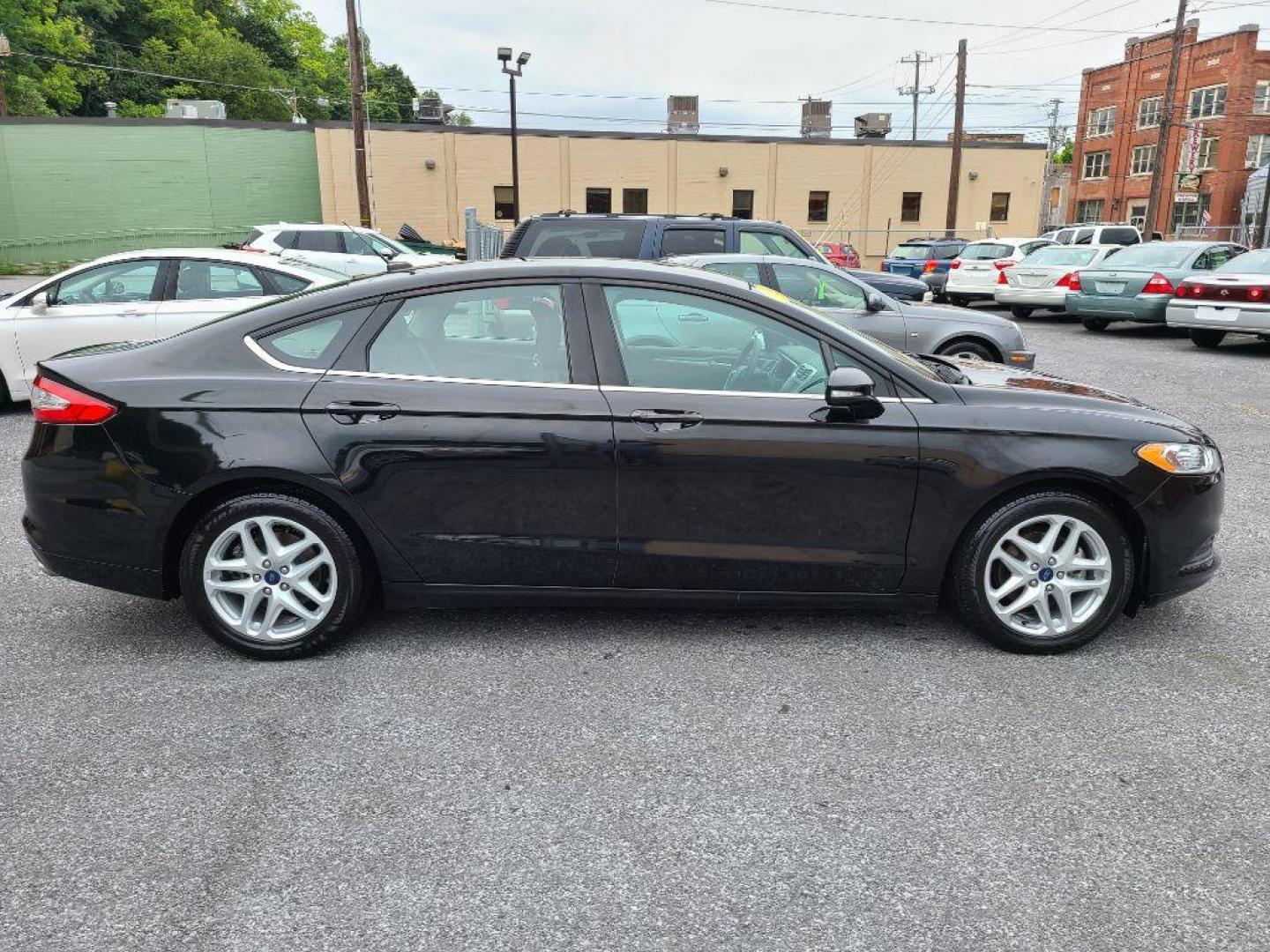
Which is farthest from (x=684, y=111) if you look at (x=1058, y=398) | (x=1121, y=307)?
(x=1058, y=398)

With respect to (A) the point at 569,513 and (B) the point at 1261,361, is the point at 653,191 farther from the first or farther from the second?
(A) the point at 569,513

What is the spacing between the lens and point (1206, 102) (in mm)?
53406

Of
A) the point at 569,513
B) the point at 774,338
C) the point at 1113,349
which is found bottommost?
the point at 1113,349

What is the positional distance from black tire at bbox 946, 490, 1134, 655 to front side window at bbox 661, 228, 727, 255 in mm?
7468

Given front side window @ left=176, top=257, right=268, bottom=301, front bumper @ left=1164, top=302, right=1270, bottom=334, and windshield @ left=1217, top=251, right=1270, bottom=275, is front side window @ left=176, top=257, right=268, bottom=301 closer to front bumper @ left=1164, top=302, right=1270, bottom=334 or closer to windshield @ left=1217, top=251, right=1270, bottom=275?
front bumper @ left=1164, top=302, right=1270, bottom=334

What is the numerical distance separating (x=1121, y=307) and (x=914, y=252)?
11.6 metres

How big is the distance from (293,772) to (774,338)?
7.86 ft

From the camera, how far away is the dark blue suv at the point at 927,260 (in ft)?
78.3

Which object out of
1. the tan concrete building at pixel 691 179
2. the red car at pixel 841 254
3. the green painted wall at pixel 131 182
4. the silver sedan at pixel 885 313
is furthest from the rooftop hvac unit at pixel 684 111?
the silver sedan at pixel 885 313

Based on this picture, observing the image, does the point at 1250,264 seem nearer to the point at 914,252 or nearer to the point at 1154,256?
the point at 1154,256

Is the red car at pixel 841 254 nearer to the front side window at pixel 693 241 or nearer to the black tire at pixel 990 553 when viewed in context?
the front side window at pixel 693 241

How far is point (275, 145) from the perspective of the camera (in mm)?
35781

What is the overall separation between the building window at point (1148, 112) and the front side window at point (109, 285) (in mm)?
61004

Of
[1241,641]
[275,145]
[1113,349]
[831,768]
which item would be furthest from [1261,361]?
[275,145]
